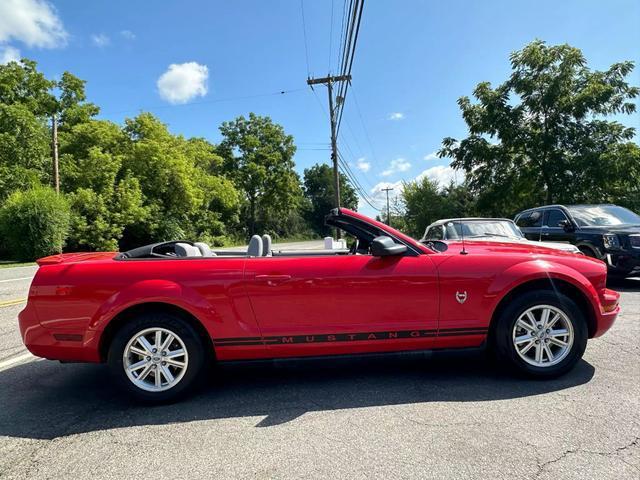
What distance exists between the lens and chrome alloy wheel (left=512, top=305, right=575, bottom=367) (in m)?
3.63

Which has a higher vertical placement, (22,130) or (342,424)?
(22,130)

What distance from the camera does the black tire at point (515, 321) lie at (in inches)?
142

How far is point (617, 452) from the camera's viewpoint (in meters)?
2.50

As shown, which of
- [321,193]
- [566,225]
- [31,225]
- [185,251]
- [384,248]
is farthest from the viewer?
[321,193]

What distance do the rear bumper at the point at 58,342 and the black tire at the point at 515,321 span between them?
333cm

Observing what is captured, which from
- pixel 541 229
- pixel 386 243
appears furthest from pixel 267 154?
pixel 386 243

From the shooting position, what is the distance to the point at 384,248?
3.53 meters

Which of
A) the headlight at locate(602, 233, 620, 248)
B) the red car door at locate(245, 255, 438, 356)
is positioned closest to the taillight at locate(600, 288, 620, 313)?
the red car door at locate(245, 255, 438, 356)

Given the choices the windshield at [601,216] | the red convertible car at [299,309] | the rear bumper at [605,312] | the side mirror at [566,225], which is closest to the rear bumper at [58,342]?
the red convertible car at [299,309]

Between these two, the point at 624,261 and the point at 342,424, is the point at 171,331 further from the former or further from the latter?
the point at 624,261

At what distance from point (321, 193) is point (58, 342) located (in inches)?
3749

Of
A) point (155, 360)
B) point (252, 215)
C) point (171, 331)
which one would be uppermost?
point (252, 215)

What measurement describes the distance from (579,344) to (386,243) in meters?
1.87

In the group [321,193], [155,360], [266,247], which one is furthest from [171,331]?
[321,193]
